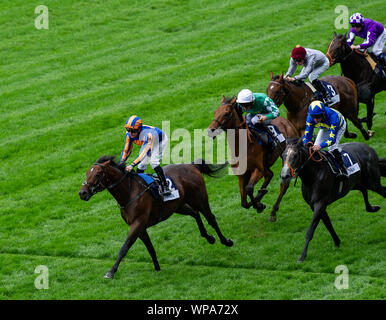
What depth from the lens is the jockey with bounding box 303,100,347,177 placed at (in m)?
10.8

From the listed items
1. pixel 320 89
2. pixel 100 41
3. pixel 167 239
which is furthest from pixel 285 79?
pixel 100 41

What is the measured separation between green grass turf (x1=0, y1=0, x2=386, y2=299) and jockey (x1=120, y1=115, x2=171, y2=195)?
1.82 metres

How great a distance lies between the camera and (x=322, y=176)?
10.8 metres

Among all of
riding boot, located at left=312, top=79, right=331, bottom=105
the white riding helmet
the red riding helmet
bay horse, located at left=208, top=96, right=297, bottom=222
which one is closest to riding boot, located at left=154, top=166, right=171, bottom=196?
bay horse, located at left=208, top=96, right=297, bottom=222

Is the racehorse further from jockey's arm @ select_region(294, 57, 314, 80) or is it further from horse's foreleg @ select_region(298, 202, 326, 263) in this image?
horse's foreleg @ select_region(298, 202, 326, 263)

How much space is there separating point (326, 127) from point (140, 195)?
3294 millimetres

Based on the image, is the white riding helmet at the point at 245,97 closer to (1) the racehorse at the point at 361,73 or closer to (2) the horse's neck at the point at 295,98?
(2) the horse's neck at the point at 295,98

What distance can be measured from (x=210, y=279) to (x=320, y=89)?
5.45 metres

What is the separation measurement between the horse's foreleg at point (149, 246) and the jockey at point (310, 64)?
4655 millimetres

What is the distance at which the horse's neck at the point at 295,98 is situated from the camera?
1345 centimetres

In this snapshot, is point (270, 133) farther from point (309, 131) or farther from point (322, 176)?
point (322, 176)

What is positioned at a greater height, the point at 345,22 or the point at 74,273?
the point at 345,22
